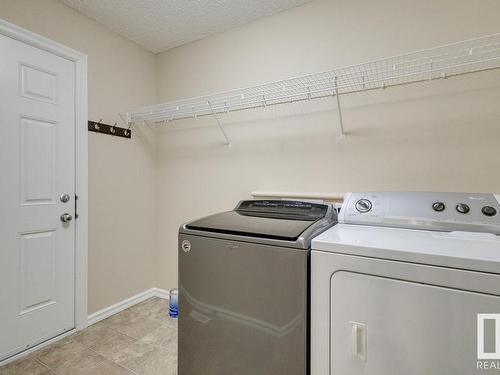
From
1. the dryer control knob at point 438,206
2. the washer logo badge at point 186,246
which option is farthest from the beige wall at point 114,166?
the dryer control knob at point 438,206

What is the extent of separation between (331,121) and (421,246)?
3.74ft

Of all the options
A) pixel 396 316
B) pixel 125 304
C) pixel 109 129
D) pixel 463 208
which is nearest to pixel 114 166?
pixel 109 129

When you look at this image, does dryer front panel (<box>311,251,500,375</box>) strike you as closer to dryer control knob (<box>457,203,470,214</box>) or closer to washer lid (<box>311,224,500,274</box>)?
washer lid (<box>311,224,500,274</box>)

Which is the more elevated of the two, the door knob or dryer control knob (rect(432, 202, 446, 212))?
dryer control knob (rect(432, 202, 446, 212))

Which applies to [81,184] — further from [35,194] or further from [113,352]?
[113,352]

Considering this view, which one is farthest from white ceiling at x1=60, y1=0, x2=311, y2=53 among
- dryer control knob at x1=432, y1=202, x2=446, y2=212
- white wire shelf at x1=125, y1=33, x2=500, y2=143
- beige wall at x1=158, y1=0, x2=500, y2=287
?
dryer control knob at x1=432, y1=202, x2=446, y2=212

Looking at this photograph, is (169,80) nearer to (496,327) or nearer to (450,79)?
(450,79)

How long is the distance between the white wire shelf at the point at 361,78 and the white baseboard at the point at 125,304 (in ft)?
5.68

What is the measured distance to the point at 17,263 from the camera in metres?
1.73

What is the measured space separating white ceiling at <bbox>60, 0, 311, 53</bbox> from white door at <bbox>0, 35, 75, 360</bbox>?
52 cm

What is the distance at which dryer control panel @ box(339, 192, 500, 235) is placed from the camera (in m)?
1.14

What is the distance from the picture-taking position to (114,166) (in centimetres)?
232

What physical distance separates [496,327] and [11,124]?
2624mm

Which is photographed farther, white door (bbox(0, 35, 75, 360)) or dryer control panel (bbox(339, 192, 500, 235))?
white door (bbox(0, 35, 75, 360))
